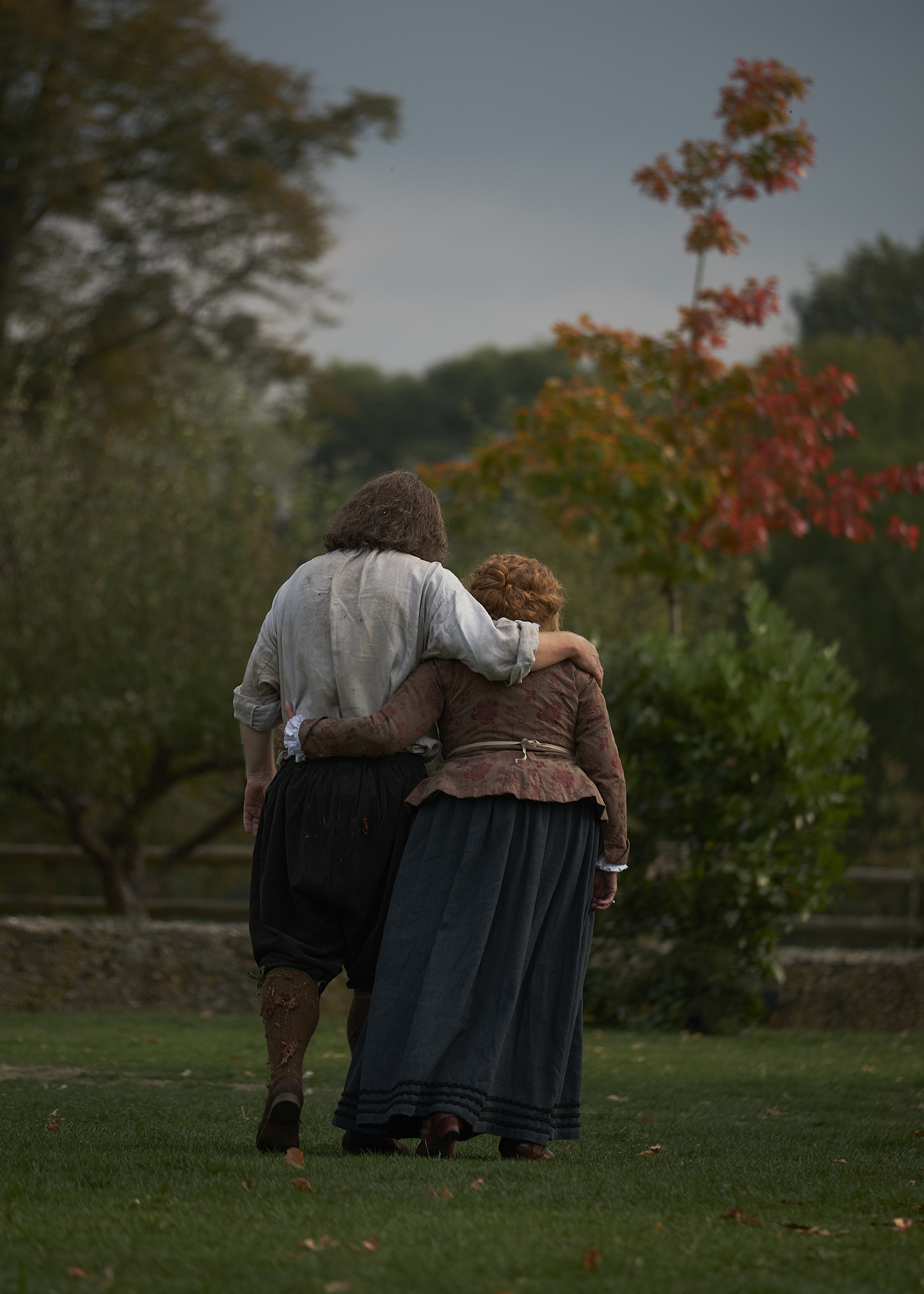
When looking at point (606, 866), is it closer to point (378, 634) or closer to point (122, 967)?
point (378, 634)

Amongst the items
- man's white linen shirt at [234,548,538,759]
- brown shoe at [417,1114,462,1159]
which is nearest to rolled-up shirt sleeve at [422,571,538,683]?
man's white linen shirt at [234,548,538,759]

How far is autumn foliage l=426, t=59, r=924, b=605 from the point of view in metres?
9.15

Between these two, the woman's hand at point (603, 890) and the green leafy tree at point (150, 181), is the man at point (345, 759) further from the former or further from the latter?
the green leafy tree at point (150, 181)

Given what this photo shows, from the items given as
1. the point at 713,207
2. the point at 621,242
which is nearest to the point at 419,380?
the point at 621,242

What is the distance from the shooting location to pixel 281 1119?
357 centimetres

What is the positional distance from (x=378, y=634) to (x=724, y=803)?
14.0 ft

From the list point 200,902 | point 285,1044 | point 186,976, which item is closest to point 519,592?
point 285,1044

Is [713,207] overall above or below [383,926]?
above

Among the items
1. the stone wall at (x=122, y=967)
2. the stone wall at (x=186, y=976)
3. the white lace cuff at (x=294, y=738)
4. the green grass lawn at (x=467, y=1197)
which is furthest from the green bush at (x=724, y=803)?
the white lace cuff at (x=294, y=738)

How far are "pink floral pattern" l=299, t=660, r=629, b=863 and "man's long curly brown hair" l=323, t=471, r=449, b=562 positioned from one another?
0.36 meters

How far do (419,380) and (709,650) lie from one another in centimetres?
3997

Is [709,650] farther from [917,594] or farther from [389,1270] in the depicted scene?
[917,594]

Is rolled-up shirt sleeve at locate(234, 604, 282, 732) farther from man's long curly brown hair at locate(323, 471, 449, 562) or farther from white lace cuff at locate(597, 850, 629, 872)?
white lace cuff at locate(597, 850, 629, 872)

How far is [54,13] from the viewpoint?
51.1 ft
